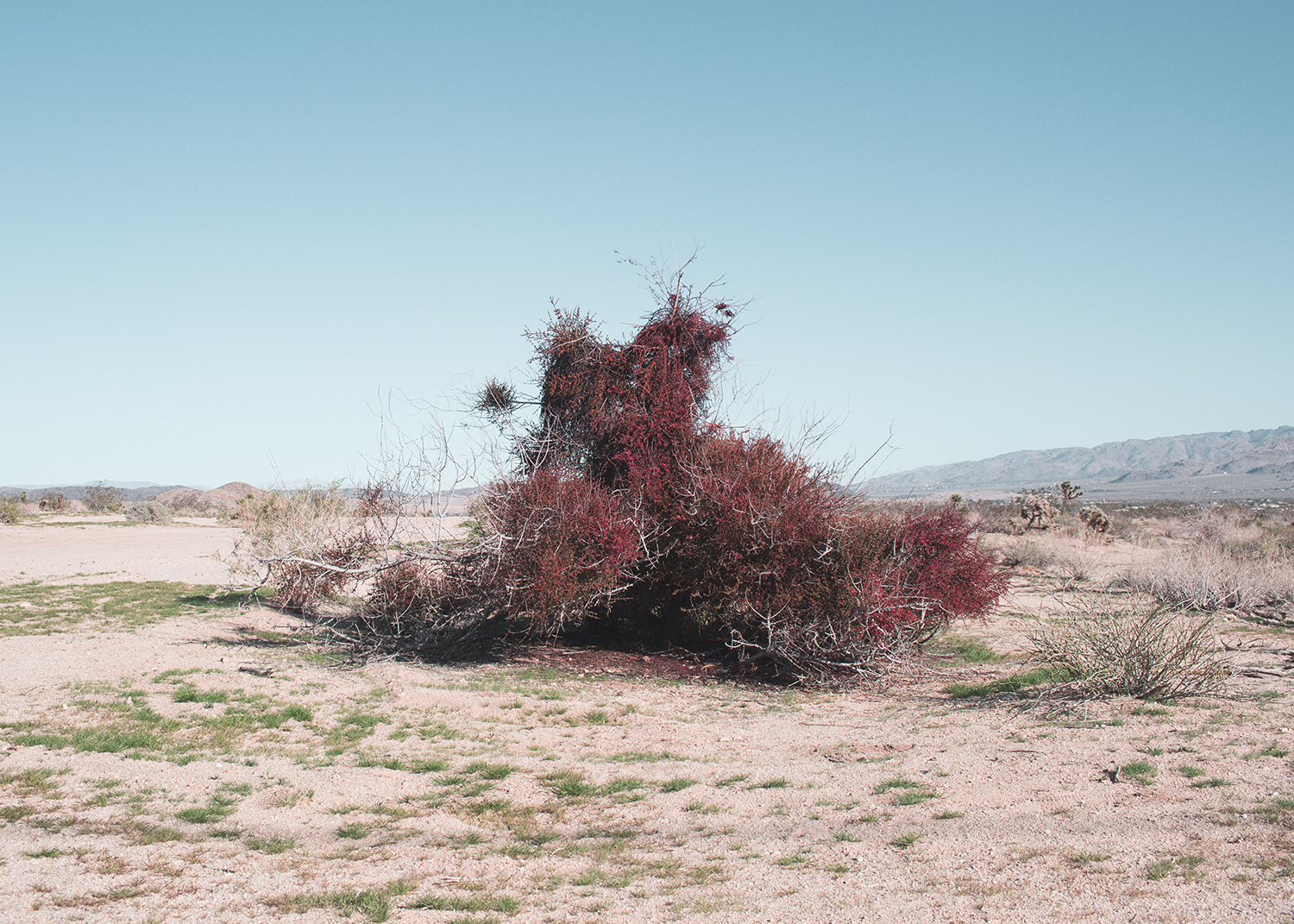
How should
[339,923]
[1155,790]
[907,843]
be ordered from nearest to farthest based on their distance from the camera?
[339,923] → [907,843] → [1155,790]

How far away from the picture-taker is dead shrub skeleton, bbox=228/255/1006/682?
12164 mm

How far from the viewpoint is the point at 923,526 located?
1273 cm

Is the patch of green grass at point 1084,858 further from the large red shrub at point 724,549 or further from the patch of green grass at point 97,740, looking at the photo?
the patch of green grass at point 97,740

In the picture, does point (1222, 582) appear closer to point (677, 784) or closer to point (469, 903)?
point (677, 784)

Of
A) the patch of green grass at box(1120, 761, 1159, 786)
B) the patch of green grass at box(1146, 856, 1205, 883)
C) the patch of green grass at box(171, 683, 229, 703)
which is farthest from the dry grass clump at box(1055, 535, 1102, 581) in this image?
the patch of green grass at box(171, 683, 229, 703)

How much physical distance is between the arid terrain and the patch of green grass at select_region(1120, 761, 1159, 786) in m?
0.03

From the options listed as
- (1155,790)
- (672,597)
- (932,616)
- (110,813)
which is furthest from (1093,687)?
(110,813)

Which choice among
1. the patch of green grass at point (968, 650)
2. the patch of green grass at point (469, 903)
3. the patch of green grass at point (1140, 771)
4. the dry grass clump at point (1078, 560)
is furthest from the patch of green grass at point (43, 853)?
the dry grass clump at point (1078, 560)

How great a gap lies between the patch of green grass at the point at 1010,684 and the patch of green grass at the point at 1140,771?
118 inches

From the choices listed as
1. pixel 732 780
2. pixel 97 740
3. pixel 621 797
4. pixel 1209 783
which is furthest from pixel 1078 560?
pixel 97 740

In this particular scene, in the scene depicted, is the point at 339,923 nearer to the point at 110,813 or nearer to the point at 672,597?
the point at 110,813

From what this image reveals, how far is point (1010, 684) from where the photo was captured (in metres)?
10.7

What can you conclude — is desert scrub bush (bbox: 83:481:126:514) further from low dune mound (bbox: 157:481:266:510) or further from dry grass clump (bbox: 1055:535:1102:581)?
dry grass clump (bbox: 1055:535:1102:581)

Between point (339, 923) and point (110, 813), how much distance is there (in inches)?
114
